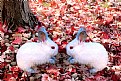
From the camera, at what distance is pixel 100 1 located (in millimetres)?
5520

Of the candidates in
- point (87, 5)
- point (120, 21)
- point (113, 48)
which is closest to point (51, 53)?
point (113, 48)

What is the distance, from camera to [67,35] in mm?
4195

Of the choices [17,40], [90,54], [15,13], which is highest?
[15,13]

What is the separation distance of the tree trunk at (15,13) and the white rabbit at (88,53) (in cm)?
109

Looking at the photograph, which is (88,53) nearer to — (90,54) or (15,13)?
(90,54)

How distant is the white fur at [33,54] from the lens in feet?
10.8

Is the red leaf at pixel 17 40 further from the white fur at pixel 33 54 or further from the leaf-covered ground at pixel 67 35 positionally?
the white fur at pixel 33 54

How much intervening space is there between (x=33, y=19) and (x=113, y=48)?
123 centimetres

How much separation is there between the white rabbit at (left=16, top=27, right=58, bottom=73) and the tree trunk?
2.98ft

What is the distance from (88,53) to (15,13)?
1352mm

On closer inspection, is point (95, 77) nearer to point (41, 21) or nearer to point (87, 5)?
point (41, 21)

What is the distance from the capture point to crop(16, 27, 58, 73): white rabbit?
3.29 meters

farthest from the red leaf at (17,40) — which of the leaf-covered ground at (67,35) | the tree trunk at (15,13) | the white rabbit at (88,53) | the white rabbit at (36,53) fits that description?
the white rabbit at (88,53)

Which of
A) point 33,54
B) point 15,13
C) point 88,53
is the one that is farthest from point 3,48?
point 88,53
